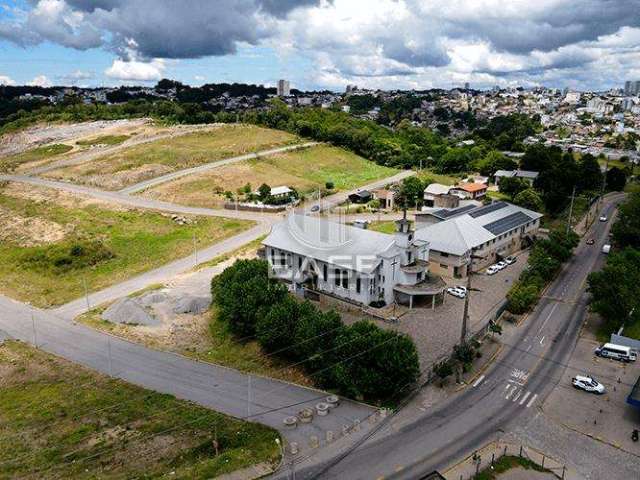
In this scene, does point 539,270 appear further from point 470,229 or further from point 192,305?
point 192,305

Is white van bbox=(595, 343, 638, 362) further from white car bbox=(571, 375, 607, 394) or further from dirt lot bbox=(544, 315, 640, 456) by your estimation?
white car bbox=(571, 375, 607, 394)

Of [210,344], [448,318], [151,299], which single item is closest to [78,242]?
[151,299]

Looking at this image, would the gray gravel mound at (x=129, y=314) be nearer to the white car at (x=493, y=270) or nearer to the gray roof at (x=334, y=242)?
the gray roof at (x=334, y=242)

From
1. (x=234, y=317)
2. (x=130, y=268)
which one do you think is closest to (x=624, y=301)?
(x=234, y=317)

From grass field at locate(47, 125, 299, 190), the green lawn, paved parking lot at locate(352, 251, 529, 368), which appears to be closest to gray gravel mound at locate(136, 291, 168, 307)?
paved parking lot at locate(352, 251, 529, 368)

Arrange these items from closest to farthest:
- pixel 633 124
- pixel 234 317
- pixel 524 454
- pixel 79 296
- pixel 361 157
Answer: pixel 524 454 < pixel 234 317 < pixel 79 296 < pixel 361 157 < pixel 633 124

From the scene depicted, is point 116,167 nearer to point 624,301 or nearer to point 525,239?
point 525,239
